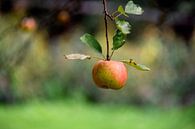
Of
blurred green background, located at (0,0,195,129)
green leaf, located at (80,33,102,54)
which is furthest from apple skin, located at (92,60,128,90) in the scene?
blurred green background, located at (0,0,195,129)

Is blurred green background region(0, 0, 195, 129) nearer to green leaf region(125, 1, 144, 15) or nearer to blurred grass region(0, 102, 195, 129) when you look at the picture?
blurred grass region(0, 102, 195, 129)

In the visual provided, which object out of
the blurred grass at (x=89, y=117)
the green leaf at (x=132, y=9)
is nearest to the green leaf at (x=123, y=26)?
the green leaf at (x=132, y=9)

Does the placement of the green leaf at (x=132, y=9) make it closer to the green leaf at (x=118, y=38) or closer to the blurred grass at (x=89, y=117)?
the green leaf at (x=118, y=38)

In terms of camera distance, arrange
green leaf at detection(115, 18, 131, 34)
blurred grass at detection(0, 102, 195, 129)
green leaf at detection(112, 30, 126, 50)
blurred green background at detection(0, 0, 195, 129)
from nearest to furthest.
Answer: green leaf at detection(115, 18, 131, 34) → green leaf at detection(112, 30, 126, 50) → blurred green background at detection(0, 0, 195, 129) → blurred grass at detection(0, 102, 195, 129)

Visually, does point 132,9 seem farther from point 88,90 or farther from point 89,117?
point 88,90

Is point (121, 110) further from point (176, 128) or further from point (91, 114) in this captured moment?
point (176, 128)

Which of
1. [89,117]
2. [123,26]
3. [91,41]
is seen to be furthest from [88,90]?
[123,26]
